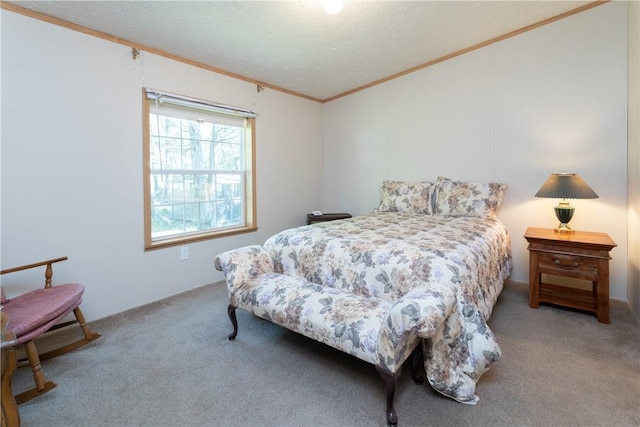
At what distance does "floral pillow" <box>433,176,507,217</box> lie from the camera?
2.89 m

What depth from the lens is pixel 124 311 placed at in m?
2.51

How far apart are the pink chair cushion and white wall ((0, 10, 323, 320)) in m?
0.43

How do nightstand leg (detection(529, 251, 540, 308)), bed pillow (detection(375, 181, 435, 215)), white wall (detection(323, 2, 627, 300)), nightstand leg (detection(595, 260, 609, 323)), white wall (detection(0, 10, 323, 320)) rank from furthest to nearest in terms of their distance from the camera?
1. bed pillow (detection(375, 181, 435, 215))
2. white wall (detection(323, 2, 627, 300))
3. nightstand leg (detection(529, 251, 540, 308))
4. nightstand leg (detection(595, 260, 609, 323))
5. white wall (detection(0, 10, 323, 320))

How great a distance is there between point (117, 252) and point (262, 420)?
1.96 metres

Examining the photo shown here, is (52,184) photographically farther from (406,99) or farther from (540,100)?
(540,100)

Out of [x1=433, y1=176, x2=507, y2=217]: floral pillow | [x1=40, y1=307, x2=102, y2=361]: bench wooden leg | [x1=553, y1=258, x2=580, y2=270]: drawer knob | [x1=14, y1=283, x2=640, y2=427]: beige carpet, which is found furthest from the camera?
[x1=433, y1=176, x2=507, y2=217]: floral pillow

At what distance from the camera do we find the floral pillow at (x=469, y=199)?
2.89 m

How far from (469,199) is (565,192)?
0.76 m

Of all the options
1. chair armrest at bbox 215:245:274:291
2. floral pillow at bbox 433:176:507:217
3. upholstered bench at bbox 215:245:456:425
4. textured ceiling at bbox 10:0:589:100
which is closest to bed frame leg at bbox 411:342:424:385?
upholstered bench at bbox 215:245:456:425

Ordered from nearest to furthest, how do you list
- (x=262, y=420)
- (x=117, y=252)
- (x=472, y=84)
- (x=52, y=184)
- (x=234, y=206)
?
1. (x=262, y=420)
2. (x=52, y=184)
3. (x=117, y=252)
4. (x=472, y=84)
5. (x=234, y=206)

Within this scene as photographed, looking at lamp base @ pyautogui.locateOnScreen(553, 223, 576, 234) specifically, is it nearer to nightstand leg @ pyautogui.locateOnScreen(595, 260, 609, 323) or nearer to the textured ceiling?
nightstand leg @ pyautogui.locateOnScreen(595, 260, 609, 323)

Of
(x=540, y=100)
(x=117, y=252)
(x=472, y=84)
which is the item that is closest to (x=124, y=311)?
(x=117, y=252)

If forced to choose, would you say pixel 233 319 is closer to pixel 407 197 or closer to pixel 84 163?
pixel 84 163

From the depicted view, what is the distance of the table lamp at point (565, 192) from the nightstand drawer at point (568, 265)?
1.09 ft
